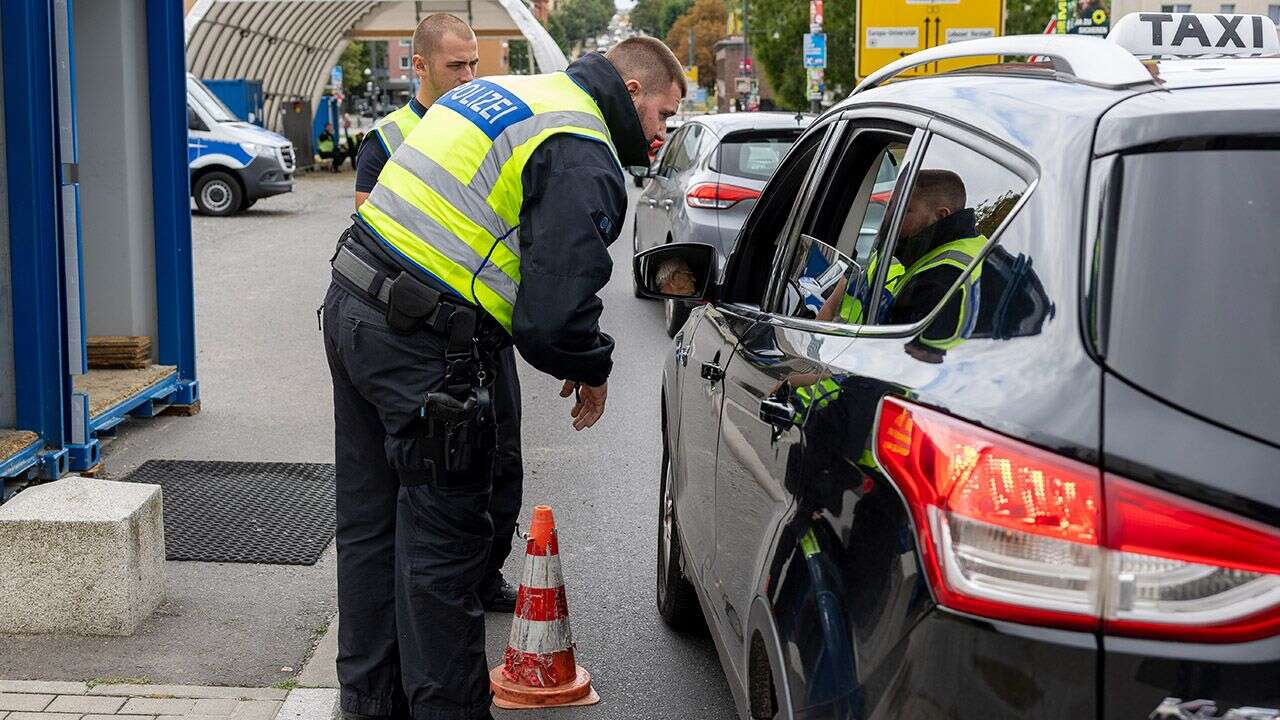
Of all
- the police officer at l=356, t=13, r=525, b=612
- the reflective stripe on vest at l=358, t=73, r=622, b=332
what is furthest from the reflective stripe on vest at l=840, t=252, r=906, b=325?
the police officer at l=356, t=13, r=525, b=612

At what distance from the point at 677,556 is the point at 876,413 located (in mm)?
2583

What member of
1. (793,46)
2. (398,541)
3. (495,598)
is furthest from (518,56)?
(398,541)

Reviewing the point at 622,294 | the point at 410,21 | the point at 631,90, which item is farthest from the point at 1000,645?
the point at 410,21

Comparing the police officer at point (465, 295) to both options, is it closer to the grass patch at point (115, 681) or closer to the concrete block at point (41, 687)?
the grass patch at point (115, 681)

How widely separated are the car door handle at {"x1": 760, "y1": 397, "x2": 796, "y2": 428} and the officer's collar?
113cm

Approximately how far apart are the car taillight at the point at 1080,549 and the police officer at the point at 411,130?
238 centimetres

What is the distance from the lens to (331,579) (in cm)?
562

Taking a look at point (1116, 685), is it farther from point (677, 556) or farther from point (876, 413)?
point (677, 556)

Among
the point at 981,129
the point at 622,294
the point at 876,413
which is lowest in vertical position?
the point at 622,294

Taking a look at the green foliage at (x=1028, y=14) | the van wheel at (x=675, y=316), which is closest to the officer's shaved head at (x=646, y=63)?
the van wheel at (x=675, y=316)

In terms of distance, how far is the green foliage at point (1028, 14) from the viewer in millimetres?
52062

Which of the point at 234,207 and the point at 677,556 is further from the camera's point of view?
the point at 234,207

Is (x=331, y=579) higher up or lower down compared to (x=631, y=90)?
lower down

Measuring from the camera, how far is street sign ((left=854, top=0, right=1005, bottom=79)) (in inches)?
875
